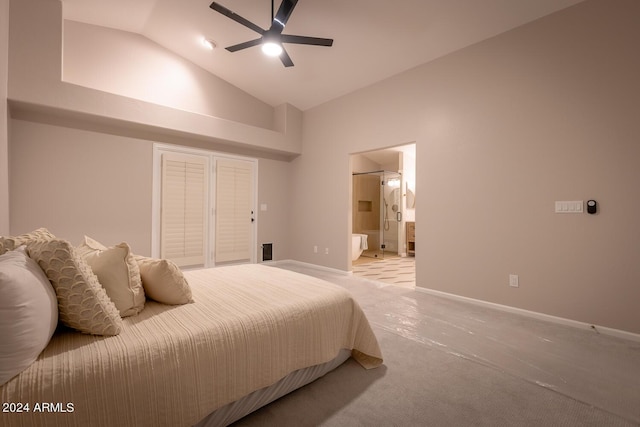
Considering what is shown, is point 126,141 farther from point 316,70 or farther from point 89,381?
point 89,381

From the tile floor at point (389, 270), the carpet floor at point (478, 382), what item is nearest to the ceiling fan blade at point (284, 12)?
the carpet floor at point (478, 382)

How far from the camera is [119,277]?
4.66 feet

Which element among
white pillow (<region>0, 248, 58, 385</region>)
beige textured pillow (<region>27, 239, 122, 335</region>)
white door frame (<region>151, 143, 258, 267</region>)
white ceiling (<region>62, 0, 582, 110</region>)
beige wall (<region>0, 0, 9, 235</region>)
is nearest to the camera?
white pillow (<region>0, 248, 58, 385</region>)

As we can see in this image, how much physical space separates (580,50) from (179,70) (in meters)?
5.14

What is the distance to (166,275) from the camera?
1.59 m

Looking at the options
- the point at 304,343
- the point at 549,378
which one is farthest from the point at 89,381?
the point at 549,378

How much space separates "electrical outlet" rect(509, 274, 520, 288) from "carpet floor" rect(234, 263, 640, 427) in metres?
0.41

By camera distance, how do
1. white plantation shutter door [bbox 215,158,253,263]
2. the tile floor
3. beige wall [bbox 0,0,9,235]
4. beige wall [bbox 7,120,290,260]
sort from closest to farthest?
beige wall [bbox 0,0,9,235]
beige wall [bbox 7,120,290,260]
the tile floor
white plantation shutter door [bbox 215,158,253,263]

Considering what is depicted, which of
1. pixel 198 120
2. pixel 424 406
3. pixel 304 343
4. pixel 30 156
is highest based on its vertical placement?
pixel 198 120

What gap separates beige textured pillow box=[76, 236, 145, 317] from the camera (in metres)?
1.40

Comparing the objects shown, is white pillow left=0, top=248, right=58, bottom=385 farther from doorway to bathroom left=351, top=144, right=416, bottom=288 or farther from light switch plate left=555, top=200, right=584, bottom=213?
doorway to bathroom left=351, top=144, right=416, bottom=288

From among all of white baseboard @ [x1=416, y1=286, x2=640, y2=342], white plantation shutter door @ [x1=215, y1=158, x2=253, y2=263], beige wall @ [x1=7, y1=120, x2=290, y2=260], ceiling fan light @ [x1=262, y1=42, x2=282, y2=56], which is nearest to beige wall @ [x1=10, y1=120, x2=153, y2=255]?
beige wall @ [x1=7, y1=120, x2=290, y2=260]

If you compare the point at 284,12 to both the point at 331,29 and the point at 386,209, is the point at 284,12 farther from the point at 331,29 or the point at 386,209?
the point at 386,209

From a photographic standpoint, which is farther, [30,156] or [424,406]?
[30,156]
